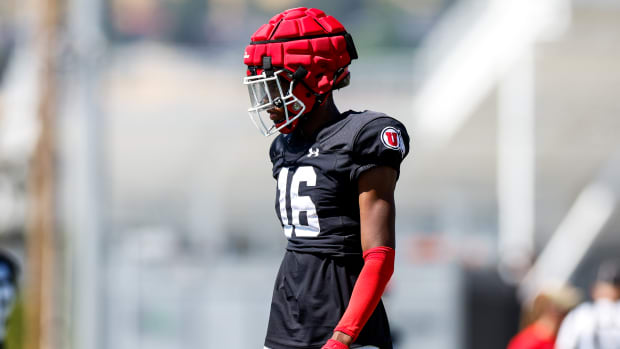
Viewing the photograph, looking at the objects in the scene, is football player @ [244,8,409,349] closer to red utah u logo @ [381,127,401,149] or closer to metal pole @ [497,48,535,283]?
red utah u logo @ [381,127,401,149]

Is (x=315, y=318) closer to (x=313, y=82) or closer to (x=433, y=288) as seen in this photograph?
(x=313, y=82)

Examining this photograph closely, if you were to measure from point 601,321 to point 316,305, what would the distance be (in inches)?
204

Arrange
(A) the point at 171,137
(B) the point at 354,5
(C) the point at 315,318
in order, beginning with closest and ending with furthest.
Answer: (C) the point at 315,318 → (A) the point at 171,137 → (B) the point at 354,5

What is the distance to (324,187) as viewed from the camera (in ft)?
11.2

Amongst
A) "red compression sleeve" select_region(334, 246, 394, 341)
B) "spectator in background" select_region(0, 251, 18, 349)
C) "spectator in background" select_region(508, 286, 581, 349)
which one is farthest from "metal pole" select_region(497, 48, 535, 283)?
"red compression sleeve" select_region(334, 246, 394, 341)

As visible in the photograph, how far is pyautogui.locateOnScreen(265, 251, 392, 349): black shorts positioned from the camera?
3396 millimetres

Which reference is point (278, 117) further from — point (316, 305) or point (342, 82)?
point (316, 305)

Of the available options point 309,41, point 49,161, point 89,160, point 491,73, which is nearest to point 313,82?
point 309,41

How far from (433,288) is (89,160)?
524 centimetres

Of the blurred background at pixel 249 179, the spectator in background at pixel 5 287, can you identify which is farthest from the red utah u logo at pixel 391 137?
the blurred background at pixel 249 179

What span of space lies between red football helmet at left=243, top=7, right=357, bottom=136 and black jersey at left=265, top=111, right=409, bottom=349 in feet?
0.39

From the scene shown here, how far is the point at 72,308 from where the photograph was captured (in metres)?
16.7

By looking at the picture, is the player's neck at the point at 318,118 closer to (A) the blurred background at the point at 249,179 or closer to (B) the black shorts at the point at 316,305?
(B) the black shorts at the point at 316,305

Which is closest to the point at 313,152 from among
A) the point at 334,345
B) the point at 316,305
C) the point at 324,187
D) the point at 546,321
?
the point at 324,187
